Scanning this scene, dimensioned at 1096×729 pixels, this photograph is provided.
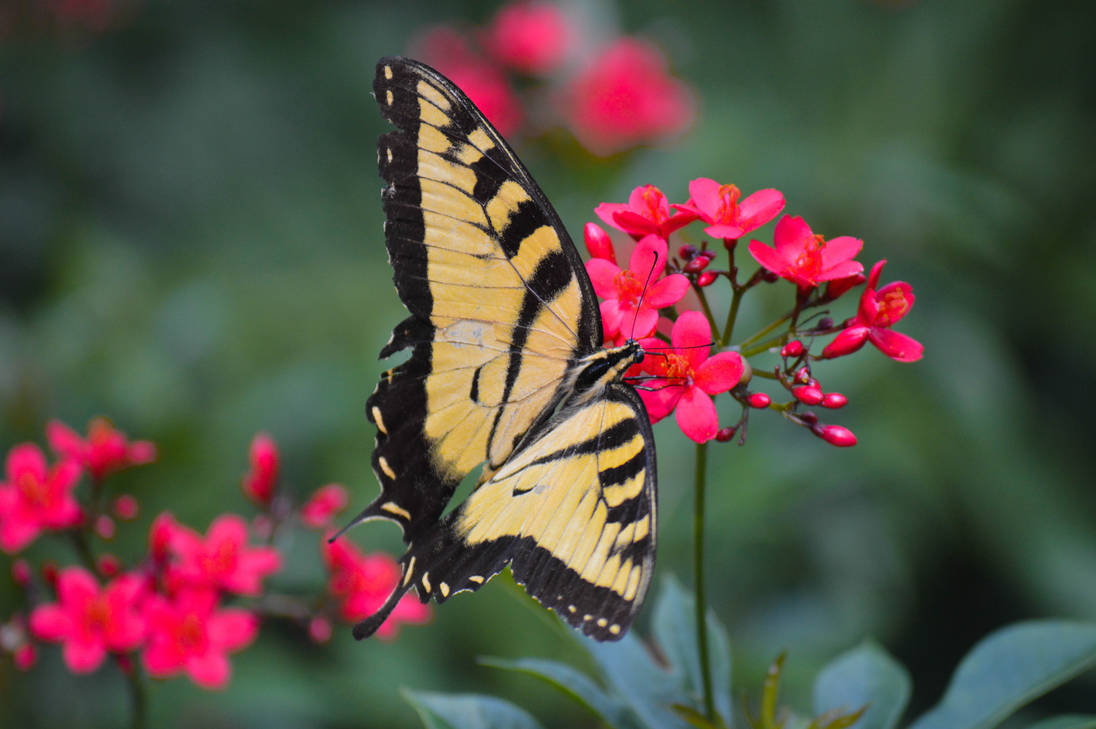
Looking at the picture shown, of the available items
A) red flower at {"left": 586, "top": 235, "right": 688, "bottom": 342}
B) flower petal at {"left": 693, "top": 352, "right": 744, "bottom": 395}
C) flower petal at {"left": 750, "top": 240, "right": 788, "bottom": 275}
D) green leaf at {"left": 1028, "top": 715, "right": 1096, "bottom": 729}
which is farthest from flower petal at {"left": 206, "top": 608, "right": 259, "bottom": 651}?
green leaf at {"left": 1028, "top": 715, "right": 1096, "bottom": 729}

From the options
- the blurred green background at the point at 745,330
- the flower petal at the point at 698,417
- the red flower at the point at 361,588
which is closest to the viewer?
the flower petal at the point at 698,417

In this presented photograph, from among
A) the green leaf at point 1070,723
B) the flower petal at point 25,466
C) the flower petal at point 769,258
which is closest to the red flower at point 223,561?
the flower petal at point 25,466

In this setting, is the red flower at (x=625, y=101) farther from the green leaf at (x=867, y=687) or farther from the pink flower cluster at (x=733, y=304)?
the green leaf at (x=867, y=687)

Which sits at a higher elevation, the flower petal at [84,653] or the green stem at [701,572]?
the green stem at [701,572]

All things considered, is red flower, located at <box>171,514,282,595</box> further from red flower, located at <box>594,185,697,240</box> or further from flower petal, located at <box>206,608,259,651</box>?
Answer: red flower, located at <box>594,185,697,240</box>

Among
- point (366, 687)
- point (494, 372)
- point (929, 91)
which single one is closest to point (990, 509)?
point (929, 91)

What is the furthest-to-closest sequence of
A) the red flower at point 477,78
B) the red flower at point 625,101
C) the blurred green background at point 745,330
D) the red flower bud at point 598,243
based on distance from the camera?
the red flower at point 477,78
the red flower at point 625,101
the blurred green background at point 745,330
the red flower bud at point 598,243
